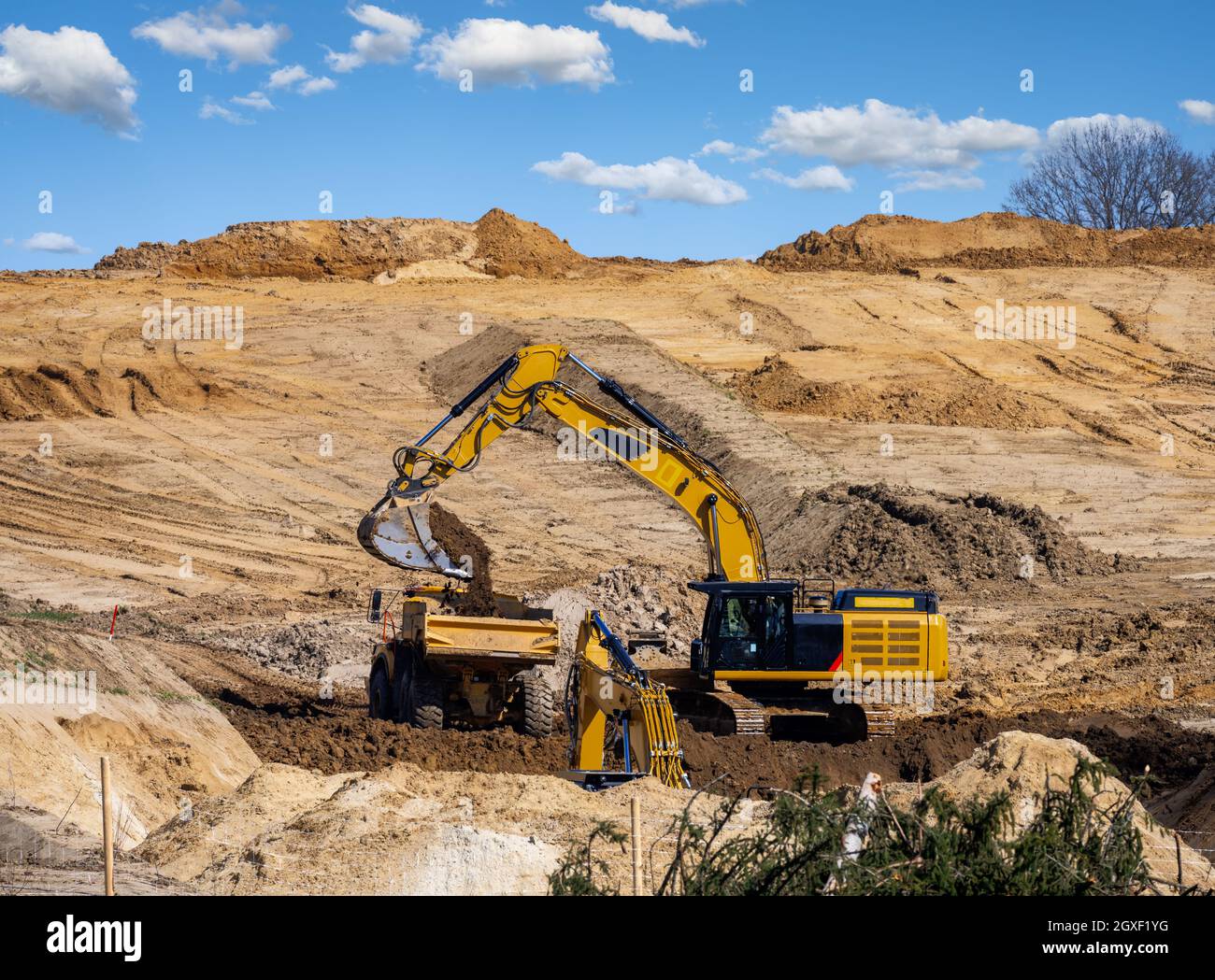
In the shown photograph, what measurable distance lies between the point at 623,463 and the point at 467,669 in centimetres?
263

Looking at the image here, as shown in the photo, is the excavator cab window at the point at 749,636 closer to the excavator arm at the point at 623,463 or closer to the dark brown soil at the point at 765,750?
the excavator arm at the point at 623,463

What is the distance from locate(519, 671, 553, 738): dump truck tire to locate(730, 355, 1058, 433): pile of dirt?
67.4 ft

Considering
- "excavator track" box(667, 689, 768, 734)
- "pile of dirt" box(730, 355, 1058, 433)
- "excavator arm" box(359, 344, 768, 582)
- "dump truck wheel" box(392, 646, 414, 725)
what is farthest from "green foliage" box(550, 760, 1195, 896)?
"pile of dirt" box(730, 355, 1058, 433)

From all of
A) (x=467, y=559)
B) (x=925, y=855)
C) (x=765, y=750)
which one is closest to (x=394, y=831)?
(x=925, y=855)

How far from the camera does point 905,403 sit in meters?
33.9

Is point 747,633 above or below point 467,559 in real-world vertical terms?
below

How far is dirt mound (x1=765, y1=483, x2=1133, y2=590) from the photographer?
23125 mm

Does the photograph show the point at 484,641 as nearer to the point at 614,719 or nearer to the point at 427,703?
the point at 427,703

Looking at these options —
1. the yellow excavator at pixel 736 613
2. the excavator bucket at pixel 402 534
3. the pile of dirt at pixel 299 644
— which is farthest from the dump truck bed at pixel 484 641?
the pile of dirt at pixel 299 644

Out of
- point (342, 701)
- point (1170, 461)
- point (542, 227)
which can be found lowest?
point (342, 701)
